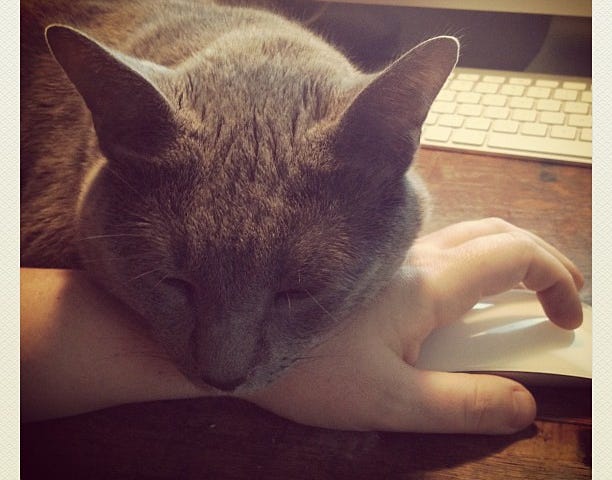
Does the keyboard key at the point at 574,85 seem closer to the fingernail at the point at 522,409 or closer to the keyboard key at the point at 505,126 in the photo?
the keyboard key at the point at 505,126

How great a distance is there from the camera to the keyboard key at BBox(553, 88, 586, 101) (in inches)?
29.1

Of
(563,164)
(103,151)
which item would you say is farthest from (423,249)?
(103,151)

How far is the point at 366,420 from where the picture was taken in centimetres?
51

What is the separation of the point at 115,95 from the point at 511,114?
50 cm

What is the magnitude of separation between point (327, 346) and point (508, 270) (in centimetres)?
19

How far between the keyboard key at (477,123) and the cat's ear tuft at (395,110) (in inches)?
11.1

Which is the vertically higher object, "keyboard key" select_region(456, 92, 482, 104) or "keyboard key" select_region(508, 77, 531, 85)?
"keyboard key" select_region(508, 77, 531, 85)

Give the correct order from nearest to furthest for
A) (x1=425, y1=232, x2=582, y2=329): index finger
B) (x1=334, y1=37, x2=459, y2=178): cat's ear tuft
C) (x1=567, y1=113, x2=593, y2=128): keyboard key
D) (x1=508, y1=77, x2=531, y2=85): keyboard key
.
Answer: (x1=334, y1=37, x2=459, y2=178): cat's ear tuft, (x1=425, y1=232, x2=582, y2=329): index finger, (x1=567, y1=113, x2=593, y2=128): keyboard key, (x1=508, y1=77, x2=531, y2=85): keyboard key

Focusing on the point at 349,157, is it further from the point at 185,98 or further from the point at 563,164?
the point at 563,164

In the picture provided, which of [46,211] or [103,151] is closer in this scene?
[103,151]

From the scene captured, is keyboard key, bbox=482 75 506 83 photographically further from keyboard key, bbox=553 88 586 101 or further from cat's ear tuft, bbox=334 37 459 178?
cat's ear tuft, bbox=334 37 459 178

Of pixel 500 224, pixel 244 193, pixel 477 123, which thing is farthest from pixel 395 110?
pixel 477 123

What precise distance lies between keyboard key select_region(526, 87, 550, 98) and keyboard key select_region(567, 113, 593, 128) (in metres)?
0.06

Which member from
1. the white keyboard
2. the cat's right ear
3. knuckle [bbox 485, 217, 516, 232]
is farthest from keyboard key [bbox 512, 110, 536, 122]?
the cat's right ear
